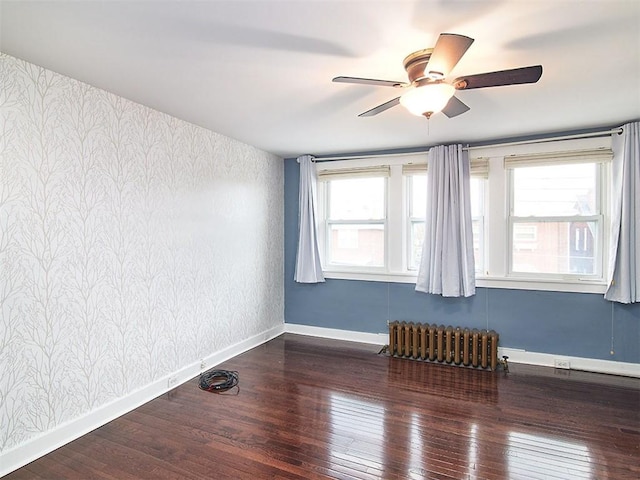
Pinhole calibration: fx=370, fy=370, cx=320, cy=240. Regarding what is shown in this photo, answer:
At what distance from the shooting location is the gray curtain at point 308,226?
4793mm

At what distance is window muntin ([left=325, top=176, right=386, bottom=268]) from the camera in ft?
15.4

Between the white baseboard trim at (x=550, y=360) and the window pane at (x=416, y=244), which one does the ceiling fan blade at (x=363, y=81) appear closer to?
the window pane at (x=416, y=244)

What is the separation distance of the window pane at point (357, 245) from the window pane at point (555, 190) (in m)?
1.59

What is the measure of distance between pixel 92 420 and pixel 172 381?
0.74 meters

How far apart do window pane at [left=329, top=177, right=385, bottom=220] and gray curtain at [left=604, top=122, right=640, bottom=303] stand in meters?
2.32

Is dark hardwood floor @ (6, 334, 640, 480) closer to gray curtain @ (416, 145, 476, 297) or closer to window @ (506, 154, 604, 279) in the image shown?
gray curtain @ (416, 145, 476, 297)

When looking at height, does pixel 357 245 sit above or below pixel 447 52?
below

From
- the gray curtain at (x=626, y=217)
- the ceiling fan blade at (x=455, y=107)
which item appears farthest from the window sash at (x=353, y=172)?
the gray curtain at (x=626, y=217)

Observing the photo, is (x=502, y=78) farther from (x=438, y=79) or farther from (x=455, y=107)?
(x=455, y=107)

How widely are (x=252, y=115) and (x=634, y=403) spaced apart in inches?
157

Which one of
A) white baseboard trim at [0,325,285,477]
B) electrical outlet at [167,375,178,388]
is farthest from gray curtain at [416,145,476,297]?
electrical outlet at [167,375,178,388]

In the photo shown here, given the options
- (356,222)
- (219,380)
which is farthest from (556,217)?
(219,380)

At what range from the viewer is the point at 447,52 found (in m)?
1.68

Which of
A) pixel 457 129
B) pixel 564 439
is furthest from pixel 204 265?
pixel 564 439
